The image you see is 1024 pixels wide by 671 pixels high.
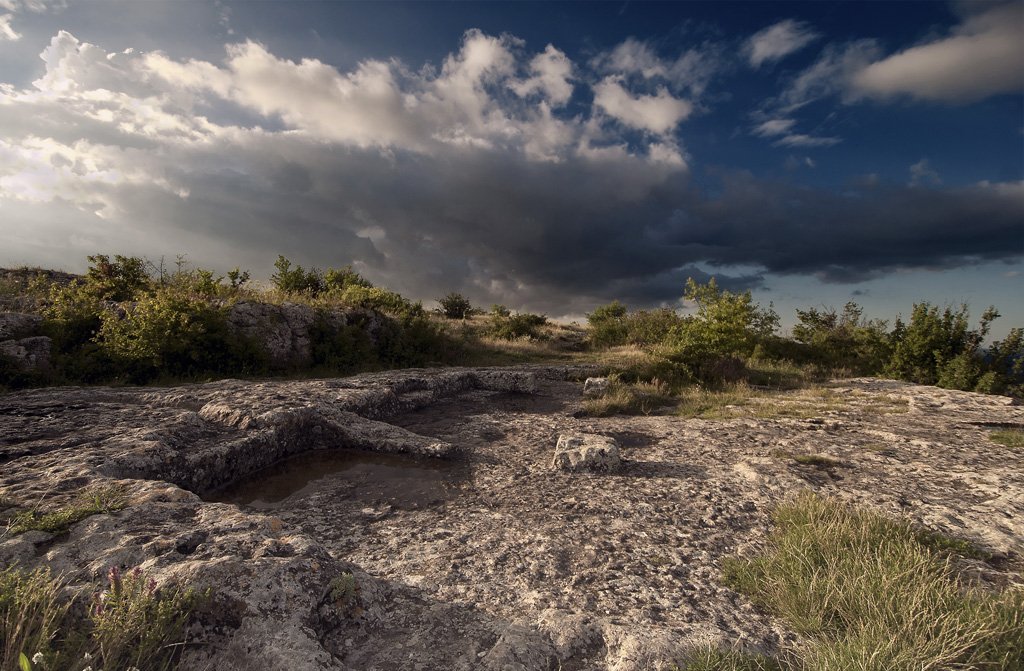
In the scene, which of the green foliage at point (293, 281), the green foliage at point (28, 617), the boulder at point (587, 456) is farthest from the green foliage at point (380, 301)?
the green foliage at point (28, 617)

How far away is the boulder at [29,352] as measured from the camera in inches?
349

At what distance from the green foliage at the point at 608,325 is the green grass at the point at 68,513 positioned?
74.0 feet

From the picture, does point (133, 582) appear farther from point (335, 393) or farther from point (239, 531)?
point (335, 393)

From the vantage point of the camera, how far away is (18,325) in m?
9.73

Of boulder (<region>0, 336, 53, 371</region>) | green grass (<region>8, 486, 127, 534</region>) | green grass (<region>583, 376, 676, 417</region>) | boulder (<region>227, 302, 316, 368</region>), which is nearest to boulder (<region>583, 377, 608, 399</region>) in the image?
green grass (<region>583, 376, 676, 417</region>)

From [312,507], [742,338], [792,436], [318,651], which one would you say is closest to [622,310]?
[742,338]

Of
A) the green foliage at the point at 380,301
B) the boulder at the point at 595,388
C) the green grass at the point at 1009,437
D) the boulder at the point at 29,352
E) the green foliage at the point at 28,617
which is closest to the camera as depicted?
the green foliage at the point at 28,617

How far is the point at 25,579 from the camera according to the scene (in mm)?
2691

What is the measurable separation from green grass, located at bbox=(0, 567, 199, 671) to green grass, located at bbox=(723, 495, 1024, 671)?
3.46 meters

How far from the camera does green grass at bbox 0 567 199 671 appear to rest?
2146mm

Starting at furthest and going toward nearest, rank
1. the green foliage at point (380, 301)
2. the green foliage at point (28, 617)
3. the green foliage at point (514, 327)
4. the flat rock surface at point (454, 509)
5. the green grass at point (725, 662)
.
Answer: the green foliage at point (514, 327) < the green foliage at point (380, 301) < the flat rock surface at point (454, 509) < the green grass at point (725, 662) < the green foliage at point (28, 617)

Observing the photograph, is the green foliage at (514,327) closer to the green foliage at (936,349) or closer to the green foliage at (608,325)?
the green foliage at (608,325)

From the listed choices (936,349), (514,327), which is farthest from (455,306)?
(936,349)

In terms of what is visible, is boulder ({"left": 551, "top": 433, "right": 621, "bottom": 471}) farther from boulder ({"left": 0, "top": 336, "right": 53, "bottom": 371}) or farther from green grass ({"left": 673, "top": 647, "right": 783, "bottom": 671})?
boulder ({"left": 0, "top": 336, "right": 53, "bottom": 371})
